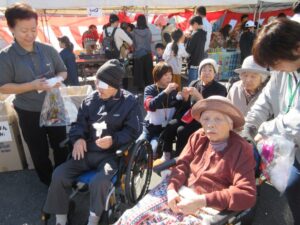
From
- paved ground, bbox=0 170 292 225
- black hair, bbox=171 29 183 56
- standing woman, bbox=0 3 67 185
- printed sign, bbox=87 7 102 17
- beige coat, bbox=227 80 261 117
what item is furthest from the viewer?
printed sign, bbox=87 7 102 17

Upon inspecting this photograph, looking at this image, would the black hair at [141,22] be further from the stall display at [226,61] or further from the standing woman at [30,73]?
the standing woman at [30,73]

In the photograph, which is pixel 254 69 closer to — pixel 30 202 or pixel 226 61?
pixel 30 202

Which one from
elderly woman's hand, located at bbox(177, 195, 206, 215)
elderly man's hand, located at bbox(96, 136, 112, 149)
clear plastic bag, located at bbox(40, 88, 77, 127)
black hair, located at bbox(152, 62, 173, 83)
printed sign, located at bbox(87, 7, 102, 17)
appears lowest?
elderly woman's hand, located at bbox(177, 195, 206, 215)

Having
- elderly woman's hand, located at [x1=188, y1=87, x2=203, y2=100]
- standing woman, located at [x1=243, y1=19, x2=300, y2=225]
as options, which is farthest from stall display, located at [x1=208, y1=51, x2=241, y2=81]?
standing woman, located at [x1=243, y1=19, x2=300, y2=225]

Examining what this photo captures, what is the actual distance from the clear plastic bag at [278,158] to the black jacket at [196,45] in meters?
4.46

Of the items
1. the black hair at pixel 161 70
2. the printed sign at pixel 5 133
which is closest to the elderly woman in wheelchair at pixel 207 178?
the black hair at pixel 161 70

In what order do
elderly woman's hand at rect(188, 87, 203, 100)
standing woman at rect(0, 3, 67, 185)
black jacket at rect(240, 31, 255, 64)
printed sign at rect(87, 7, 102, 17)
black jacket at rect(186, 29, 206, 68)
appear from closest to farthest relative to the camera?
1. standing woman at rect(0, 3, 67, 185)
2. elderly woman's hand at rect(188, 87, 203, 100)
3. black jacket at rect(186, 29, 206, 68)
4. printed sign at rect(87, 7, 102, 17)
5. black jacket at rect(240, 31, 255, 64)

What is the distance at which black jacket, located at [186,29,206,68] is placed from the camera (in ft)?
19.0

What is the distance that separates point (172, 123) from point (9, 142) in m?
1.84

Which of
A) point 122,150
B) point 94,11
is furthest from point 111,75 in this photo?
point 94,11

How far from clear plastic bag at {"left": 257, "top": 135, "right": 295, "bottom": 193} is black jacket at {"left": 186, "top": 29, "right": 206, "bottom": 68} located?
4464 millimetres

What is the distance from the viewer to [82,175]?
2.28 m

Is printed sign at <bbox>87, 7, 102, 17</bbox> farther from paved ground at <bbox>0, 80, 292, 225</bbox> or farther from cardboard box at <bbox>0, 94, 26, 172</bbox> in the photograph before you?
paved ground at <bbox>0, 80, 292, 225</bbox>

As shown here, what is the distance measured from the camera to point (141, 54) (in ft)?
22.1
